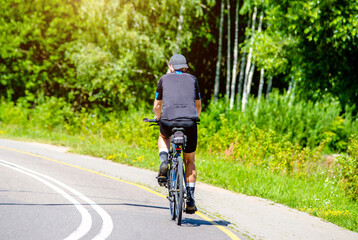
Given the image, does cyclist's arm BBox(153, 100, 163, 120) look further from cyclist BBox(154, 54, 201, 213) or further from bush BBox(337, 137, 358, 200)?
bush BBox(337, 137, 358, 200)

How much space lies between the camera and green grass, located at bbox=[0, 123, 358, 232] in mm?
8727

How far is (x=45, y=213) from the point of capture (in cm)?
718

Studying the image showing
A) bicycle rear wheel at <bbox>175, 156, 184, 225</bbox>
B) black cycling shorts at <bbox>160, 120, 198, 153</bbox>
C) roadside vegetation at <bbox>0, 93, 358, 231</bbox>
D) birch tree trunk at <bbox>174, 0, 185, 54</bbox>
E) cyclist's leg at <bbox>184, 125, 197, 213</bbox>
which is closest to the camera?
bicycle rear wheel at <bbox>175, 156, 184, 225</bbox>

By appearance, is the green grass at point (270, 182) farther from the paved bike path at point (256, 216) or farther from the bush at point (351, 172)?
the paved bike path at point (256, 216)

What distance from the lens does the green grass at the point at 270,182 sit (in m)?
8.73

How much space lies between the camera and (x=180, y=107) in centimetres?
682

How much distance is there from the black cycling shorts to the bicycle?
80mm

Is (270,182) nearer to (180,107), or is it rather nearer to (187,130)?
(187,130)

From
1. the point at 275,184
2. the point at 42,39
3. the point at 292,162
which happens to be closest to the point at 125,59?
the point at 42,39

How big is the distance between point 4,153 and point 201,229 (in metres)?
10.1

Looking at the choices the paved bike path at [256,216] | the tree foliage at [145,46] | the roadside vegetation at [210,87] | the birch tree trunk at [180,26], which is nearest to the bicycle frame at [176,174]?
the paved bike path at [256,216]

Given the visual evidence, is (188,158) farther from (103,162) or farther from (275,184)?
(103,162)

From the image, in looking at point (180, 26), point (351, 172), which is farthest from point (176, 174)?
point (180, 26)

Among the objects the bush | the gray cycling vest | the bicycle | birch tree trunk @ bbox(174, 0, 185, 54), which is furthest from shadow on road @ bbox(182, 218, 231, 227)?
birch tree trunk @ bbox(174, 0, 185, 54)
